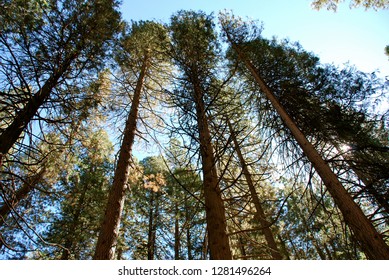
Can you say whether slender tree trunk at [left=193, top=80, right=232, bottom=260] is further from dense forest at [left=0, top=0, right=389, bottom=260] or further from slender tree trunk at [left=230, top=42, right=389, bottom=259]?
slender tree trunk at [left=230, top=42, right=389, bottom=259]

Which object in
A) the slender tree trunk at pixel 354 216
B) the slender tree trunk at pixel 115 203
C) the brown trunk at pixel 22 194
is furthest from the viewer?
the slender tree trunk at pixel 115 203

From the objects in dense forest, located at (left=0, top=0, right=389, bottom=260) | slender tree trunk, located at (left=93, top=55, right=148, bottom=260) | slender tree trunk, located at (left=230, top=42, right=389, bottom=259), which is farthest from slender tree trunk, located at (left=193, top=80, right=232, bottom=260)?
slender tree trunk, located at (left=93, top=55, right=148, bottom=260)

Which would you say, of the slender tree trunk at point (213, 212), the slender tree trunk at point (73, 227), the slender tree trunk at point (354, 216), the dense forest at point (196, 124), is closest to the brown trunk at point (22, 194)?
the dense forest at point (196, 124)

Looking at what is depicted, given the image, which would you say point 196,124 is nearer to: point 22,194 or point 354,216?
point 354,216

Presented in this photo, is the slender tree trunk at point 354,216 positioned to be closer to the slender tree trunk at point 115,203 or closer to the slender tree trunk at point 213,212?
the slender tree trunk at point 213,212

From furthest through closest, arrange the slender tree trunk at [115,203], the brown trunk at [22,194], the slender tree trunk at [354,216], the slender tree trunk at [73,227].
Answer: the slender tree trunk at [73,227] → the slender tree trunk at [115,203] → the slender tree trunk at [354,216] → the brown trunk at [22,194]

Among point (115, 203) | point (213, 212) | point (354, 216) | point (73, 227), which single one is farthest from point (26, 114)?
point (73, 227)

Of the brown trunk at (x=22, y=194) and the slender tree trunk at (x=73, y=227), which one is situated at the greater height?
the slender tree trunk at (x=73, y=227)

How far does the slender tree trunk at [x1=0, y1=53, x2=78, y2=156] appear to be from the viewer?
3.59m

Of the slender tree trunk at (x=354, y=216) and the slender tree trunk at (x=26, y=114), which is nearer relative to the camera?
the slender tree trunk at (x=354, y=216)

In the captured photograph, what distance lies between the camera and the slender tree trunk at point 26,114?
11.8 feet

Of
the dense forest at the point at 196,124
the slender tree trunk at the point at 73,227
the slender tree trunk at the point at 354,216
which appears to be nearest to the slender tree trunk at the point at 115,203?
the dense forest at the point at 196,124

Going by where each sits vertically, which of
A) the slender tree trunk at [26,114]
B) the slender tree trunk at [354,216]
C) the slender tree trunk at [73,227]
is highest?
the slender tree trunk at [73,227]
